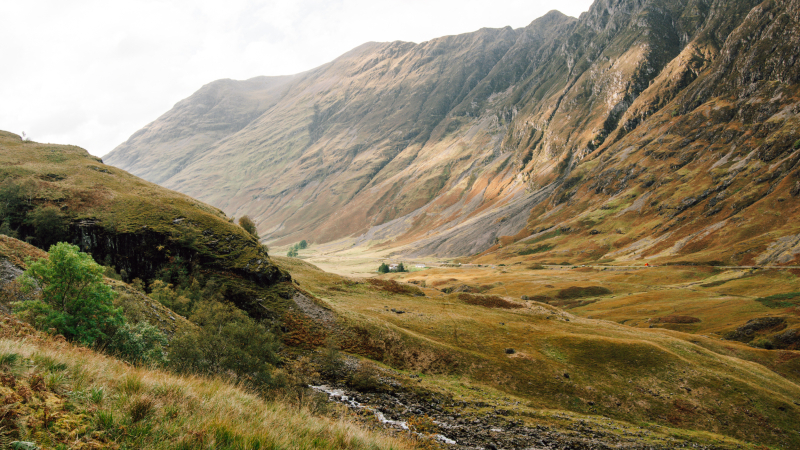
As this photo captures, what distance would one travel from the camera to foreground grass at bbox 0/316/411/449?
6.63 meters

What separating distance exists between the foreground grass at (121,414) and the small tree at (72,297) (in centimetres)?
1469

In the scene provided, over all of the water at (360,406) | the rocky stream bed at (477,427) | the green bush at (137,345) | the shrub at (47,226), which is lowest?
the rocky stream bed at (477,427)

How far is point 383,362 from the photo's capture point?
A: 45.5m

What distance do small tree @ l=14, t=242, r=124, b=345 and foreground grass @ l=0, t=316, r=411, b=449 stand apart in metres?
14.7

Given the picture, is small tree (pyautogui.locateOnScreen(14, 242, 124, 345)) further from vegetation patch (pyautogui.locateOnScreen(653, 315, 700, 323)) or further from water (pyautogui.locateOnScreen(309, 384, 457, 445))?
vegetation patch (pyautogui.locateOnScreen(653, 315, 700, 323))

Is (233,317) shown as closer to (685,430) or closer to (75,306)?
(75,306)

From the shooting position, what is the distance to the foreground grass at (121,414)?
6.63 metres

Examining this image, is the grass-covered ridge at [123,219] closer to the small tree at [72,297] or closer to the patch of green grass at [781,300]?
the small tree at [72,297]

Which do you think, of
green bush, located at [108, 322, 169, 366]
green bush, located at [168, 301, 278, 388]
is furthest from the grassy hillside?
green bush, located at [108, 322, 169, 366]

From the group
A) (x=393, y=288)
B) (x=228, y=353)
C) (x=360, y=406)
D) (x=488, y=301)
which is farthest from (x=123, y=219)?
(x=488, y=301)

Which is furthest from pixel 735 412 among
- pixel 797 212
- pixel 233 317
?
pixel 797 212

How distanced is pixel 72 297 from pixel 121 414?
2077 centimetres

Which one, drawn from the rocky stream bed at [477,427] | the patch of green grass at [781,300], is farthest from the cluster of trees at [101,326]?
the patch of green grass at [781,300]

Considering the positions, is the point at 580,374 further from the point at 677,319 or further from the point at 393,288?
the point at 677,319
